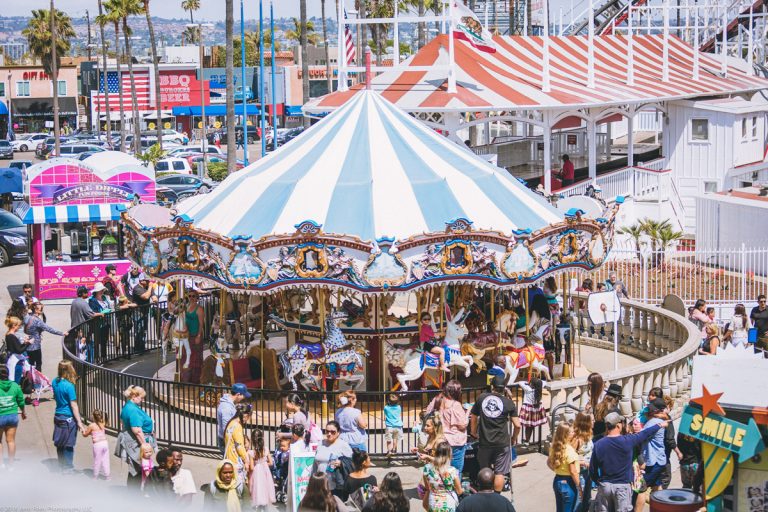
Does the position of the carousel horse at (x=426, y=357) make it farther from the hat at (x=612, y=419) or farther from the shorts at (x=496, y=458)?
the hat at (x=612, y=419)

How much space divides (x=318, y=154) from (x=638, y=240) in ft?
37.2

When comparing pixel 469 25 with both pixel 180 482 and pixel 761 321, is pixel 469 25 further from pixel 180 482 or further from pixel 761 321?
pixel 180 482

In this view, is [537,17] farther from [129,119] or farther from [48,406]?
[48,406]

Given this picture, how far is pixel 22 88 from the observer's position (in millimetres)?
93688

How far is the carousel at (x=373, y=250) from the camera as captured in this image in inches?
689

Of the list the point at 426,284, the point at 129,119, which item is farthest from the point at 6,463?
the point at 129,119

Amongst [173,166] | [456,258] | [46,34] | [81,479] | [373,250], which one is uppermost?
[46,34]

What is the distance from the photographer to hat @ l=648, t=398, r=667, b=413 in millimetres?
13656

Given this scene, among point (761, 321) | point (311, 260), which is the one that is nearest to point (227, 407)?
point (311, 260)

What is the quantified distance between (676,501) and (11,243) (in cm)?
2578

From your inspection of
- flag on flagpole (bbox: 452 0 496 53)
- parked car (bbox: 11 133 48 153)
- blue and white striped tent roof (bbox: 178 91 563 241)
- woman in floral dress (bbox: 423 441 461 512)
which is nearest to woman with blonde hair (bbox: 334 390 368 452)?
woman in floral dress (bbox: 423 441 461 512)

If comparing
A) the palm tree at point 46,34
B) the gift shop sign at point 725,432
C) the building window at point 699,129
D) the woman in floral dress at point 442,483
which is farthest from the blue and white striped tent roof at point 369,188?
the palm tree at point 46,34

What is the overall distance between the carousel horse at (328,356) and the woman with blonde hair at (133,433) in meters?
3.88

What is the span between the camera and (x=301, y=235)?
56.6 feet
